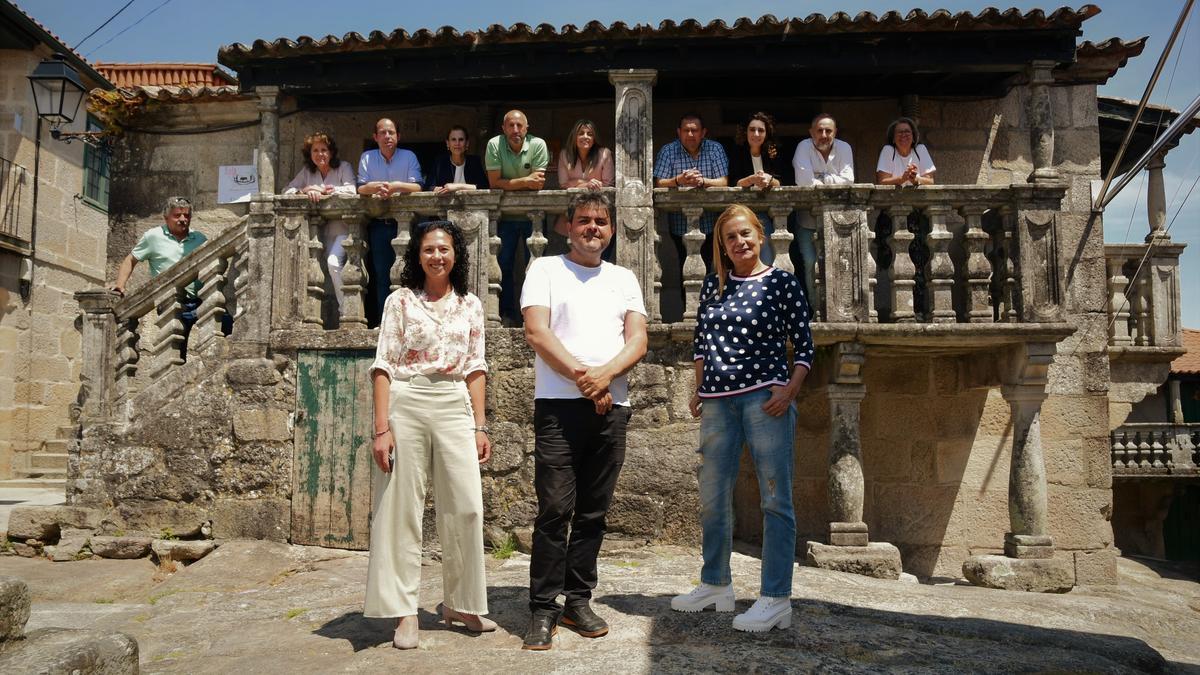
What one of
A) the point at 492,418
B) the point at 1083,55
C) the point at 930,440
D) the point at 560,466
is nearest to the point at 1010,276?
the point at 930,440

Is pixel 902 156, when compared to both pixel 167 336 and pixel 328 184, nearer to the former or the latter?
pixel 328 184

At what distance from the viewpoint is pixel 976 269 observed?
636 cm

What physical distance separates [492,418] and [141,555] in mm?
2938

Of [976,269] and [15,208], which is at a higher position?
[15,208]

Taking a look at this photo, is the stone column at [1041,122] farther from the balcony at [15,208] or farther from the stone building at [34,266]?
the balcony at [15,208]

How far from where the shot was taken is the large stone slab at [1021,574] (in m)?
6.19

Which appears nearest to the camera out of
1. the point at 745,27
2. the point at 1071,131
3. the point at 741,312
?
the point at 741,312

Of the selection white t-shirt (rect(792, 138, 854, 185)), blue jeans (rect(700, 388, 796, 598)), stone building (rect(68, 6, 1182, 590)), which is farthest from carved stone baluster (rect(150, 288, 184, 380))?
white t-shirt (rect(792, 138, 854, 185))

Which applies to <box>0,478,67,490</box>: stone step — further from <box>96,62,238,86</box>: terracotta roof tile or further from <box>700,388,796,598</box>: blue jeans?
<box>700,388,796,598</box>: blue jeans

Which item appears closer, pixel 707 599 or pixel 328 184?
pixel 707 599

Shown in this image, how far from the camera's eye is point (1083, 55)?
24.1 feet

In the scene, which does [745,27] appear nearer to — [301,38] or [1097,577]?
[301,38]

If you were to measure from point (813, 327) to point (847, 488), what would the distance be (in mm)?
1268

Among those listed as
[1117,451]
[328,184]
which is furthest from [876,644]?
[1117,451]
